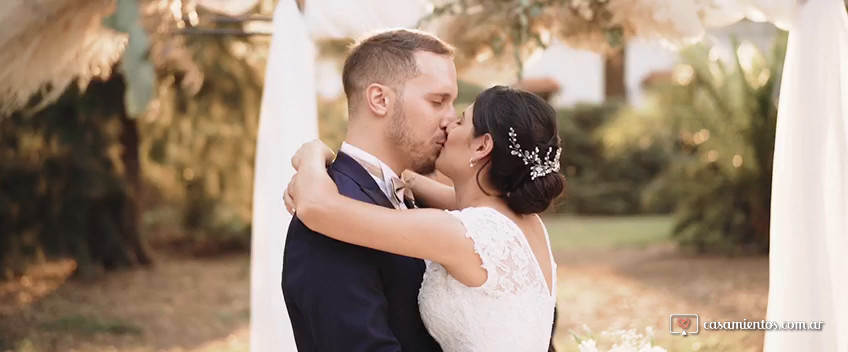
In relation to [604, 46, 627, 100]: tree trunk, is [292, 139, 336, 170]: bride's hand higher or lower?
higher

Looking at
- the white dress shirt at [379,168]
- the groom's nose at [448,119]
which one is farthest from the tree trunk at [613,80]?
the white dress shirt at [379,168]

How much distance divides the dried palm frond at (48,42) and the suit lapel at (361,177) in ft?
7.06

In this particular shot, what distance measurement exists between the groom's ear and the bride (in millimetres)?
182

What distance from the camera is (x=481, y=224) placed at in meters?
2.05

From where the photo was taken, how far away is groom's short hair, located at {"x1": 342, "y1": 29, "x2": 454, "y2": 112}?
2.13m

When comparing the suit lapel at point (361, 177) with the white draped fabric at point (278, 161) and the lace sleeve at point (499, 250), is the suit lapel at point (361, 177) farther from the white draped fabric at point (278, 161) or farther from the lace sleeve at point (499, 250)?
the white draped fabric at point (278, 161)

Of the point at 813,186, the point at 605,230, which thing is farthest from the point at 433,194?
the point at 605,230

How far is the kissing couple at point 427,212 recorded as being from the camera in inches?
76.3

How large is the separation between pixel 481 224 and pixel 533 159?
9.0 inches

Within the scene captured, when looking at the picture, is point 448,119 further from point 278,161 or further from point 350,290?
point 278,161

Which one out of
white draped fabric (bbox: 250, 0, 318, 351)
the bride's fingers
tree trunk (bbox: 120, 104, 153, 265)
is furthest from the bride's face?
tree trunk (bbox: 120, 104, 153, 265)

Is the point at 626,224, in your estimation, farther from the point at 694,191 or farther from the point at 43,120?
the point at 43,120

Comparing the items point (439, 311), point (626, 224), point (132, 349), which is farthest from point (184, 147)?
point (439, 311)

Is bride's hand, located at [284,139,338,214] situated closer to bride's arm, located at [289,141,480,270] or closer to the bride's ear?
bride's arm, located at [289,141,480,270]
